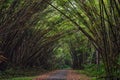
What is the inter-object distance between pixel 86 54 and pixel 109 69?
2966 centimetres

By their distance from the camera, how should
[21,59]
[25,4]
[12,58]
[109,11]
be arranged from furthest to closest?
[21,59] → [12,58] → [25,4] → [109,11]

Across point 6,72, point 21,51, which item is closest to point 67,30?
point 21,51

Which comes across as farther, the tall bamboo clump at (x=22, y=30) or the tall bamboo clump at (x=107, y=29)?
the tall bamboo clump at (x=22, y=30)

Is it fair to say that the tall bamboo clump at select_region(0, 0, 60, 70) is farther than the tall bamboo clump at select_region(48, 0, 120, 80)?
Yes

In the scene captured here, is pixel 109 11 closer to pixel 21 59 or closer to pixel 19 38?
pixel 19 38

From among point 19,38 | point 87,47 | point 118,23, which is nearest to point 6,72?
point 19,38

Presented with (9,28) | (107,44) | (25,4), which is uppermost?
(25,4)

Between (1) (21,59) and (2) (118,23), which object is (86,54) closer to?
(1) (21,59)

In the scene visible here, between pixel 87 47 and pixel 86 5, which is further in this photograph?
pixel 87 47

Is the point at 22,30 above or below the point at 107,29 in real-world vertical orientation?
above

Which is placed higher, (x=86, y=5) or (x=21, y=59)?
(x=86, y=5)

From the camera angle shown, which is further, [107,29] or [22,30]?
[22,30]

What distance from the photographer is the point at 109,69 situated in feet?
41.4

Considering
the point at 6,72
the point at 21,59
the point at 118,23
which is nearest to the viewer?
the point at 118,23
